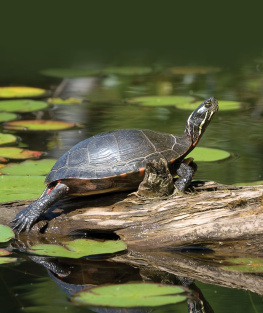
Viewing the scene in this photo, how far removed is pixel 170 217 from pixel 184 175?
453mm

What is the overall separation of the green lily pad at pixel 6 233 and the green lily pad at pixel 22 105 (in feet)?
14.2

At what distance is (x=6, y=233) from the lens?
4.42 metres

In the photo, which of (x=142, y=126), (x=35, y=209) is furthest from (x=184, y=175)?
(x=142, y=126)

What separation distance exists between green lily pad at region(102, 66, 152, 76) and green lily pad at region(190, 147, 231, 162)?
5790 mm

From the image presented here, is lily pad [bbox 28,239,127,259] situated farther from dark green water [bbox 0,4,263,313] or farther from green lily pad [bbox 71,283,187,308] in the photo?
green lily pad [bbox 71,283,187,308]

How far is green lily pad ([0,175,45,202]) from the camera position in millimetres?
5016

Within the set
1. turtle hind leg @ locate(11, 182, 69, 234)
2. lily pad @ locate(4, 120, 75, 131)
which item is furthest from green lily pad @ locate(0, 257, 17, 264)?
lily pad @ locate(4, 120, 75, 131)

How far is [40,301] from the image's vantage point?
141 inches

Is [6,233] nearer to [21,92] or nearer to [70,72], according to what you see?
[21,92]

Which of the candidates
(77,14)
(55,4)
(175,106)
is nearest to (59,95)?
(175,106)

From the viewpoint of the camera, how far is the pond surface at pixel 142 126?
366cm

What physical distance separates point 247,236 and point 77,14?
20.6 meters

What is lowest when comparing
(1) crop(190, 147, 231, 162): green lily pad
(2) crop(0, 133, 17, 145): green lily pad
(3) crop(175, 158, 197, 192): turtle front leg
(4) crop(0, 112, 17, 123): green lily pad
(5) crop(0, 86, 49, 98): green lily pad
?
(3) crop(175, 158, 197, 192): turtle front leg

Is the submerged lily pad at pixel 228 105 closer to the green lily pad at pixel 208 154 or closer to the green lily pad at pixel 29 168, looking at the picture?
the green lily pad at pixel 208 154
